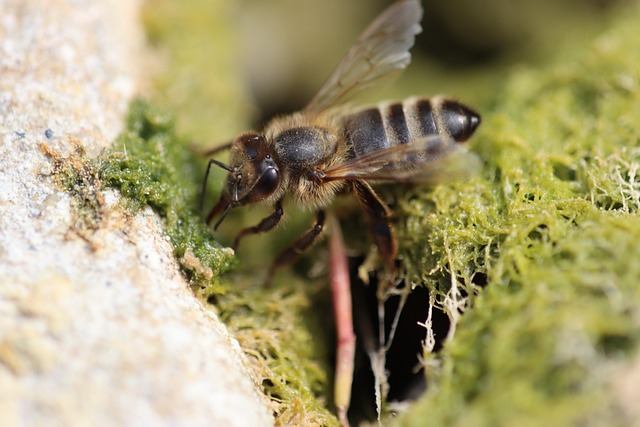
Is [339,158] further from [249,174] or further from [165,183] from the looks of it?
[165,183]

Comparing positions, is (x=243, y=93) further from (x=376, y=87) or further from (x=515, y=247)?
(x=515, y=247)

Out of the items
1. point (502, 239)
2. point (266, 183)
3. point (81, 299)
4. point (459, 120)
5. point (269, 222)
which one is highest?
point (81, 299)

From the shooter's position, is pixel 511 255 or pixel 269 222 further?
pixel 269 222

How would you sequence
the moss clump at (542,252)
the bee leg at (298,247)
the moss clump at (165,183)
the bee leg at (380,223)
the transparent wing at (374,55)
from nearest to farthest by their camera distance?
the moss clump at (542,252), the moss clump at (165,183), the bee leg at (380,223), the bee leg at (298,247), the transparent wing at (374,55)

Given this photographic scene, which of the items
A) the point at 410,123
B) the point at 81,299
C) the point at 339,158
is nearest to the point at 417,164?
the point at 410,123

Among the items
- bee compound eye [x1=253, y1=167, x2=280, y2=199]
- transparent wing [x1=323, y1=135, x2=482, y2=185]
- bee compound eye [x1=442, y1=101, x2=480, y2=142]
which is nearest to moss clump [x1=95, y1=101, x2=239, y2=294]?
bee compound eye [x1=253, y1=167, x2=280, y2=199]

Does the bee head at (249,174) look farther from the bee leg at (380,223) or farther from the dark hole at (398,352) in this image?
the dark hole at (398,352)

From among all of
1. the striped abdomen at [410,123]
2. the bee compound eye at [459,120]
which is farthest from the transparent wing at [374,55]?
the bee compound eye at [459,120]

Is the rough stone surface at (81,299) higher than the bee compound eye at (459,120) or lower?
higher
